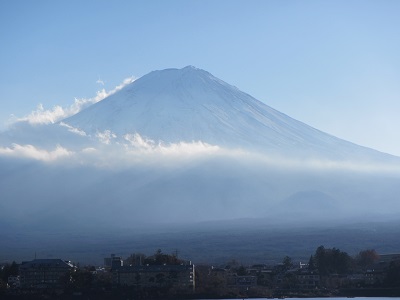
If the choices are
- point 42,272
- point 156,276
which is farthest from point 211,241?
point 156,276

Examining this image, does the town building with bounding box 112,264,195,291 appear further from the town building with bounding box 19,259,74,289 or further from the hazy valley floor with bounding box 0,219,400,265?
the hazy valley floor with bounding box 0,219,400,265

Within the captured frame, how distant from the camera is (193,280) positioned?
1633 inches

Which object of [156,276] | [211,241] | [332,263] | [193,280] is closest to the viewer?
[193,280]

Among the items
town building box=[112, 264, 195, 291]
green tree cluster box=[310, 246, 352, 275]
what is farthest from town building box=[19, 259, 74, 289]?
green tree cluster box=[310, 246, 352, 275]

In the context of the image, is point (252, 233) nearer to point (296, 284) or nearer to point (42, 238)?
point (42, 238)

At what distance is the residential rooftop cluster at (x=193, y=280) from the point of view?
40719mm

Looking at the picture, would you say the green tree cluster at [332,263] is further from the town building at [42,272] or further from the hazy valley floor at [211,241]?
the hazy valley floor at [211,241]

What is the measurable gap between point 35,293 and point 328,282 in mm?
10630

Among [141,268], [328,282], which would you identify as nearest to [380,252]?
[328,282]

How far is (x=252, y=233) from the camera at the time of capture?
68625mm

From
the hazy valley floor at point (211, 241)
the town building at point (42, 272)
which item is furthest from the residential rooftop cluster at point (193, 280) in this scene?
the hazy valley floor at point (211, 241)

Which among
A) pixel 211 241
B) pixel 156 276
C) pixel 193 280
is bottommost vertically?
pixel 193 280

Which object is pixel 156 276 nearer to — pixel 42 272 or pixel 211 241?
pixel 42 272

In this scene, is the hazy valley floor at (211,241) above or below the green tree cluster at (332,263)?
Answer: above
